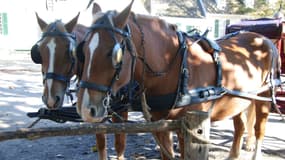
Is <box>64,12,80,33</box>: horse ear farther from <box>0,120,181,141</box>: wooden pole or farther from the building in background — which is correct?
the building in background

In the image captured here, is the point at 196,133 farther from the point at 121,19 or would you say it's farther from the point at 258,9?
the point at 258,9

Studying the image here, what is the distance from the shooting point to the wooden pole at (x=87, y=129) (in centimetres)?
223

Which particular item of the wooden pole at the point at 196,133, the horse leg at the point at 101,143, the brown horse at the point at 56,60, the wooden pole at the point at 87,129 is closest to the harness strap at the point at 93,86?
the wooden pole at the point at 87,129

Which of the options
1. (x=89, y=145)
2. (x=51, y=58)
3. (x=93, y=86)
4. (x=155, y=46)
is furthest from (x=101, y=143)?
(x=93, y=86)

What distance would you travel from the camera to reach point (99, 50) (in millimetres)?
2590

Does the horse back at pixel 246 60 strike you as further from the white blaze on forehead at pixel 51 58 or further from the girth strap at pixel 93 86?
the white blaze on forehead at pixel 51 58

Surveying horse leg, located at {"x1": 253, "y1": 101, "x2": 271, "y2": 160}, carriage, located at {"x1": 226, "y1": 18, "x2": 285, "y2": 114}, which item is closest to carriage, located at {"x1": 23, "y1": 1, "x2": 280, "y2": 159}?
horse leg, located at {"x1": 253, "y1": 101, "x2": 271, "y2": 160}

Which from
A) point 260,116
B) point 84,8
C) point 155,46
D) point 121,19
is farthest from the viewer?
point 84,8

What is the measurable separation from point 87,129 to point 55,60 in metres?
1.42

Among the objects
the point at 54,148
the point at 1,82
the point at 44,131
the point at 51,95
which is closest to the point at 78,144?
the point at 54,148

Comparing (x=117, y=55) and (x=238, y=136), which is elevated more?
(x=117, y=55)

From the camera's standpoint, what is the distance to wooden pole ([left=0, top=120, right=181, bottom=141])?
2230mm

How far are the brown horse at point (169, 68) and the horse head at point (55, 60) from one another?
707mm

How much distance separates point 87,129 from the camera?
2246 mm
